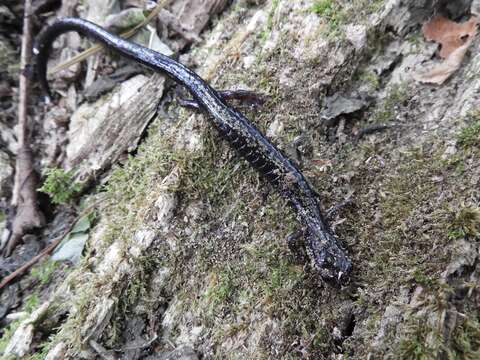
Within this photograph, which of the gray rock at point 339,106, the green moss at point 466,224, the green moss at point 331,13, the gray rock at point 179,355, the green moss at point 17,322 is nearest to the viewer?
the green moss at point 466,224

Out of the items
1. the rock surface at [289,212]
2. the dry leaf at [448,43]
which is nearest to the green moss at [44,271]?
the rock surface at [289,212]

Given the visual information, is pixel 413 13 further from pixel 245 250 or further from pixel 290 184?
pixel 245 250

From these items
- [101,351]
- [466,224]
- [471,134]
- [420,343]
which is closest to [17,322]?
[101,351]

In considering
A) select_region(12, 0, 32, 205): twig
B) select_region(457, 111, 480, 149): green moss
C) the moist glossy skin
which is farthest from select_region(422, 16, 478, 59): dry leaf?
select_region(12, 0, 32, 205): twig

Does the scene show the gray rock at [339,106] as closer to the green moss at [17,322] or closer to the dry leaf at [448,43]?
the dry leaf at [448,43]

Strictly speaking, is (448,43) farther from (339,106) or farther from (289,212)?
(289,212)

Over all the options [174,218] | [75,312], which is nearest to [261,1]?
[174,218]

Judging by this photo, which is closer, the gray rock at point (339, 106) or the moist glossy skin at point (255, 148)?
the moist glossy skin at point (255, 148)
